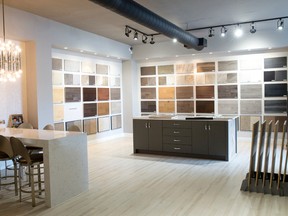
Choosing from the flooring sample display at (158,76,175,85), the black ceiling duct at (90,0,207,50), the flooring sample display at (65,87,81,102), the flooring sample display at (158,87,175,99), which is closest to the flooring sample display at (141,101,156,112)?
the flooring sample display at (158,87,175,99)

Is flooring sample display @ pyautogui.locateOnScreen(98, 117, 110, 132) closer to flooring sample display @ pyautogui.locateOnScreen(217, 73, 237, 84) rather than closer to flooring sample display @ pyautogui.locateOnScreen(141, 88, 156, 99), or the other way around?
flooring sample display @ pyautogui.locateOnScreen(141, 88, 156, 99)

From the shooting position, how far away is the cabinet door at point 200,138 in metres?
6.11

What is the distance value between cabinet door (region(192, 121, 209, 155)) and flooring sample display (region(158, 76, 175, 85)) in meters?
3.43

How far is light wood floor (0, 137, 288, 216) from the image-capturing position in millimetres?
3539

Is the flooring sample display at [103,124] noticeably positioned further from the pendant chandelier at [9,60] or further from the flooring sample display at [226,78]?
the pendant chandelier at [9,60]

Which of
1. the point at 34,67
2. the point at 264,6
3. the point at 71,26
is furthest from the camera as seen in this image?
the point at 71,26

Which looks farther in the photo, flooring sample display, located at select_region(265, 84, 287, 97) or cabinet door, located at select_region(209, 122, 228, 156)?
flooring sample display, located at select_region(265, 84, 287, 97)

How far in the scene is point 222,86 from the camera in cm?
867

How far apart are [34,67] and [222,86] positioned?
5396 mm

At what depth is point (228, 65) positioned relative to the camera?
8555 mm

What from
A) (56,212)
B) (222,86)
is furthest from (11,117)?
(222,86)

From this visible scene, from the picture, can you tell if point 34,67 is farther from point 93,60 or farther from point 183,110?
point 183,110

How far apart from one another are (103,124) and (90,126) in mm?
649

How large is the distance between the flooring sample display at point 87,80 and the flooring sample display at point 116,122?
59.2 inches
